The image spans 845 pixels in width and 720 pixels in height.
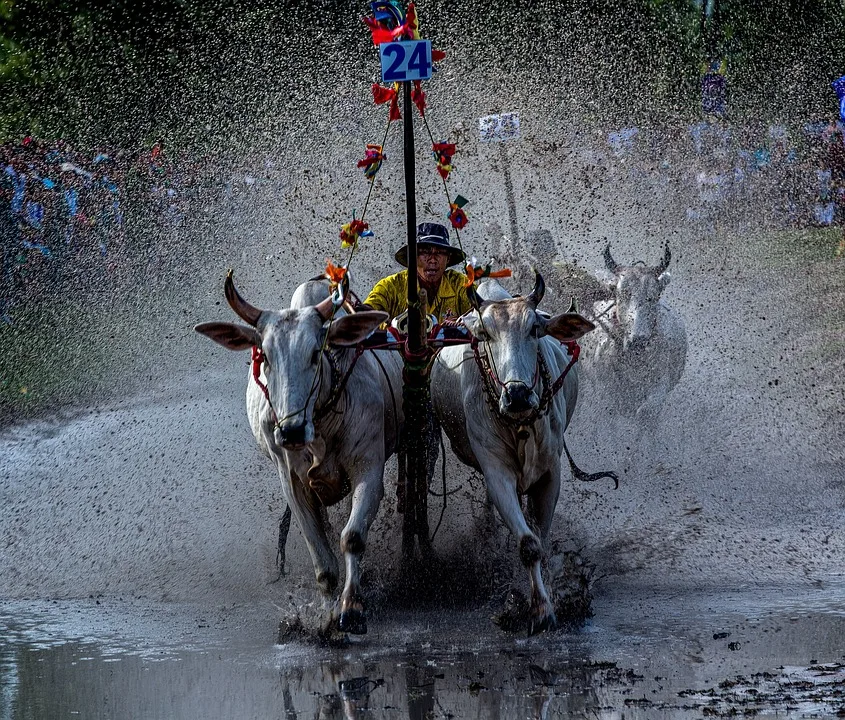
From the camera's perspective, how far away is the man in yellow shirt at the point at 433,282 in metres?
8.25

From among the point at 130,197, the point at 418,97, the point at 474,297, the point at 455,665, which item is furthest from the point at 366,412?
the point at 130,197

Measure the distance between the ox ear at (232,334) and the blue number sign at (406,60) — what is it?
1.44 metres

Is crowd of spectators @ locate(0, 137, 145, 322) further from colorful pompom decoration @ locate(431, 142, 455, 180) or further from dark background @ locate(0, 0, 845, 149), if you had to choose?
Answer: colorful pompom decoration @ locate(431, 142, 455, 180)

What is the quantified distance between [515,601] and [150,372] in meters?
7.39

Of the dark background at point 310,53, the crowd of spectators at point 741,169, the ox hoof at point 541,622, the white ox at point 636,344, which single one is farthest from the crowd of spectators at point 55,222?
the ox hoof at point 541,622

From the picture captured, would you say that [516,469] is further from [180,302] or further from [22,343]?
[22,343]

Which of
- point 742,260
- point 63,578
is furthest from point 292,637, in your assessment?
point 742,260

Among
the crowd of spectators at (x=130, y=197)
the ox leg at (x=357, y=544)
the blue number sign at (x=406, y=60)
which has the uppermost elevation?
the crowd of spectators at (x=130, y=197)

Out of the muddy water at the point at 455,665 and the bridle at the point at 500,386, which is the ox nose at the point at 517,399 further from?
the muddy water at the point at 455,665

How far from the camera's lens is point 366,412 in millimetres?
7152

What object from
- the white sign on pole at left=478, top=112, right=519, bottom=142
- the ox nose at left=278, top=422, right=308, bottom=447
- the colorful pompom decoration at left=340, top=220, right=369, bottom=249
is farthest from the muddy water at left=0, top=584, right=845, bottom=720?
the white sign on pole at left=478, top=112, right=519, bottom=142

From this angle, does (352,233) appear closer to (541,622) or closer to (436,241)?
(436,241)

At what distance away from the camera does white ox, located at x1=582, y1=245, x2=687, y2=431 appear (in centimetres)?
1193

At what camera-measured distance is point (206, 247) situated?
48.7 ft
